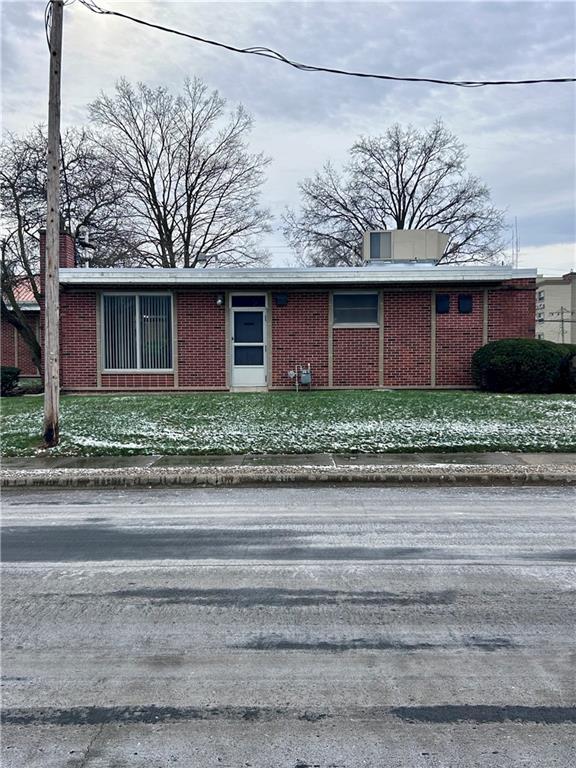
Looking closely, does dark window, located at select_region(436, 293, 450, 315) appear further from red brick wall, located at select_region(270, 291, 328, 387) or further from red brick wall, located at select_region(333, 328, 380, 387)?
red brick wall, located at select_region(270, 291, 328, 387)

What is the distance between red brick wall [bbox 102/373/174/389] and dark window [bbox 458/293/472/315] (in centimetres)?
822

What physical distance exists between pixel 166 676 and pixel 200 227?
3696 cm

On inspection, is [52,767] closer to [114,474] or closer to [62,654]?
[62,654]

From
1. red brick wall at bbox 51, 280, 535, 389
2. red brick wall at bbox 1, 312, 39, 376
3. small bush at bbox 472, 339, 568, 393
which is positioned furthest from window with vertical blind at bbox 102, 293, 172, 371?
red brick wall at bbox 1, 312, 39, 376

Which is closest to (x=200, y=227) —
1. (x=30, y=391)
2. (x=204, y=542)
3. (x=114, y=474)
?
(x=30, y=391)

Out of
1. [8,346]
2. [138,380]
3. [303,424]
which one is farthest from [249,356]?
[8,346]

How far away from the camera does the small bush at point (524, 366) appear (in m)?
15.8

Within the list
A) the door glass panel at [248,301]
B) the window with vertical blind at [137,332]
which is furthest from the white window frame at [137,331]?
the door glass panel at [248,301]

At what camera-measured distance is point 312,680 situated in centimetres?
339

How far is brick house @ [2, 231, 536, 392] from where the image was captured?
17.6 meters

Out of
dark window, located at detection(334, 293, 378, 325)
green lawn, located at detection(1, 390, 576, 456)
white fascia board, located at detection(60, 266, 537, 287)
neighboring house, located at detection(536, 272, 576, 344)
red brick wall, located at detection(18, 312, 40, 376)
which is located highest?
neighboring house, located at detection(536, 272, 576, 344)

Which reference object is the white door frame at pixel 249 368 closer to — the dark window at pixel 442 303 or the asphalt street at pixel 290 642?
the dark window at pixel 442 303

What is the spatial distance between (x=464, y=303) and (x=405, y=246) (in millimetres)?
4862

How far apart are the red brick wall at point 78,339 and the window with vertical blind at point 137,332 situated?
348mm
